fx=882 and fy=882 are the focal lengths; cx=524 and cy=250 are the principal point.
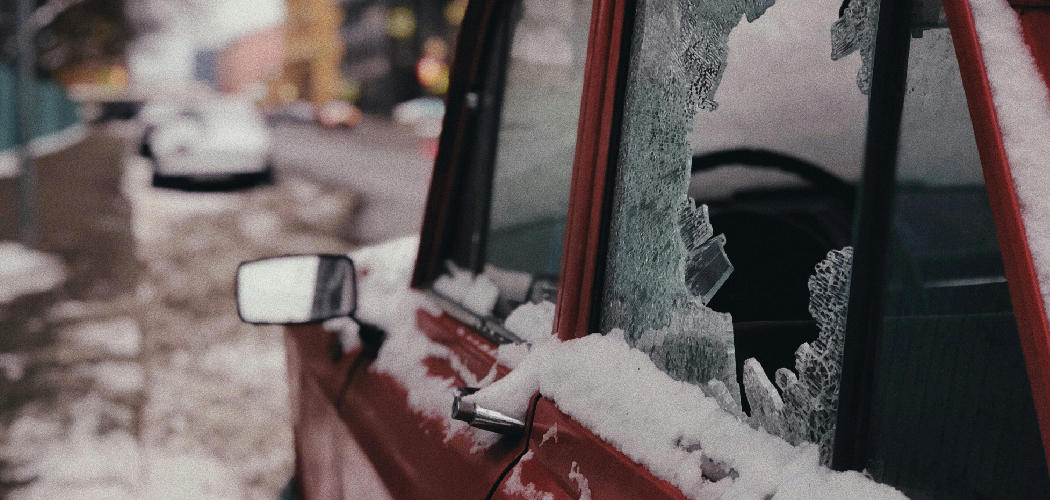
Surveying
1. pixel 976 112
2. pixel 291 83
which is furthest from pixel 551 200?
pixel 291 83

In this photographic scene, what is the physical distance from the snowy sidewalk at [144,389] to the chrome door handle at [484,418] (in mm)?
2747

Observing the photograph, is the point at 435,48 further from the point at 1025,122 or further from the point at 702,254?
the point at 1025,122

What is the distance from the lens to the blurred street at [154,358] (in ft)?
13.1

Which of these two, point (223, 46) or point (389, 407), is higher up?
point (223, 46)

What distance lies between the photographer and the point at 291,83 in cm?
9369

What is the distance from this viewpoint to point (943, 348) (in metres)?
0.87

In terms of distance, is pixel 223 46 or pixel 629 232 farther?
pixel 223 46

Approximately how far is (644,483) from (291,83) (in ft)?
320

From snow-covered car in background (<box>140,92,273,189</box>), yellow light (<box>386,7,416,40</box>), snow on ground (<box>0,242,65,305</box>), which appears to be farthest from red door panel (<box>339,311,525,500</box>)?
yellow light (<box>386,7,416,40</box>)

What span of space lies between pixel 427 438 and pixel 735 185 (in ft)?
2.25

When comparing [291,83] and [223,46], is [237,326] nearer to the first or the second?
[291,83]

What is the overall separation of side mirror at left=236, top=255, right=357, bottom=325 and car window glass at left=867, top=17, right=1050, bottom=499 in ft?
4.44

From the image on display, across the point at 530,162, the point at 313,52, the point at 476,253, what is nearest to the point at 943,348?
the point at 530,162

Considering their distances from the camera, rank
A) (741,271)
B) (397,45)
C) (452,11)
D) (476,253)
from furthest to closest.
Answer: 1. (397,45)
2. (452,11)
3. (476,253)
4. (741,271)
